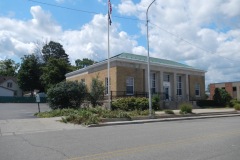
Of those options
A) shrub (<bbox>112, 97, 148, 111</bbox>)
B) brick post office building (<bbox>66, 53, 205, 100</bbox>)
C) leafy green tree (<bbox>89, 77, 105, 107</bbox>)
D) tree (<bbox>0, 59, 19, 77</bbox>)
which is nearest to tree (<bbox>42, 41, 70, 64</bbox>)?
tree (<bbox>0, 59, 19, 77</bbox>)

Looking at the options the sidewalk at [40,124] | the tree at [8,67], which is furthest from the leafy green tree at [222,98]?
the tree at [8,67]

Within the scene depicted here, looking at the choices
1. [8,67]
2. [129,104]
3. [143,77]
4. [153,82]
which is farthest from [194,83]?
[8,67]

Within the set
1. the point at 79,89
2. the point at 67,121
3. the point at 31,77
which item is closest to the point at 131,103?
the point at 79,89

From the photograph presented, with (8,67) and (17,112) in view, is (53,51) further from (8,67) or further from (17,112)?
(17,112)

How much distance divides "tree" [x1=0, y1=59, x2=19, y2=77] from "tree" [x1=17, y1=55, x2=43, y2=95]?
85.9ft

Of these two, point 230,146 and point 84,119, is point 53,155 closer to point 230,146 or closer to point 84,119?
point 230,146

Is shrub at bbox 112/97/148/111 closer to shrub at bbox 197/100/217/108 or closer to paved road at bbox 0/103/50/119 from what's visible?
paved road at bbox 0/103/50/119

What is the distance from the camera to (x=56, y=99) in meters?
28.0

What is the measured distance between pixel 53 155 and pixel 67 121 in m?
10.8

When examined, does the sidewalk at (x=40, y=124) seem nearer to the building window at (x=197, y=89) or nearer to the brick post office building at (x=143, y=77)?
the brick post office building at (x=143, y=77)

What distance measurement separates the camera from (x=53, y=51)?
89.3 m

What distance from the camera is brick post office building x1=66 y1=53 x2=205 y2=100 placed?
3341 centimetres

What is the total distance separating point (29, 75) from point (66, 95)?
5069cm

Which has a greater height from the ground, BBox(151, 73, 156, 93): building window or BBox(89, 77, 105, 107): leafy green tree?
BBox(151, 73, 156, 93): building window
